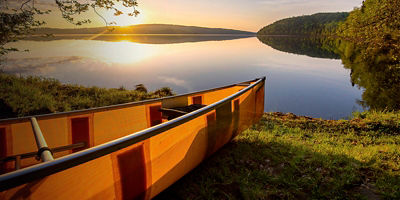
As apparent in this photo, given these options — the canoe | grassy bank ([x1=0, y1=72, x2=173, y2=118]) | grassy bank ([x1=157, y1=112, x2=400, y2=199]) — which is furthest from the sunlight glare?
grassy bank ([x1=157, y1=112, x2=400, y2=199])

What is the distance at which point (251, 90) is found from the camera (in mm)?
4645

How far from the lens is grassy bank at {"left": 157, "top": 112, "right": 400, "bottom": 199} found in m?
2.60

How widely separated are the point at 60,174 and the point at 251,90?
3999 mm

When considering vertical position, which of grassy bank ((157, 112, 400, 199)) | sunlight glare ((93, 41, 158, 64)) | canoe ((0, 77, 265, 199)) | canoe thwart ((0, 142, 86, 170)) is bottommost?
grassy bank ((157, 112, 400, 199))

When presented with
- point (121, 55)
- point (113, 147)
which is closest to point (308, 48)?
point (121, 55)

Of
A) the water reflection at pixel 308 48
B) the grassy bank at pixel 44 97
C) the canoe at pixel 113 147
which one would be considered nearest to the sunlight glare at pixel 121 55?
the grassy bank at pixel 44 97

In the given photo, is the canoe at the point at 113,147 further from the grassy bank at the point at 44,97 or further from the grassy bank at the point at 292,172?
the grassy bank at the point at 44,97

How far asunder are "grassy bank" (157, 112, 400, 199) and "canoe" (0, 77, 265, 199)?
31 centimetres

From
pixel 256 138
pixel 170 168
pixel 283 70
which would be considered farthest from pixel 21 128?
pixel 283 70

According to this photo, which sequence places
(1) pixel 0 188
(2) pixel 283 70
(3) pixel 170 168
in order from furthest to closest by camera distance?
(2) pixel 283 70, (3) pixel 170 168, (1) pixel 0 188

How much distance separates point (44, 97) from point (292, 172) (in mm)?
8556

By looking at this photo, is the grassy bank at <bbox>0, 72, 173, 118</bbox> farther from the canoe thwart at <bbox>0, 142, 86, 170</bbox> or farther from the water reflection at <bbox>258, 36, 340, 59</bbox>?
the water reflection at <bbox>258, 36, 340, 59</bbox>

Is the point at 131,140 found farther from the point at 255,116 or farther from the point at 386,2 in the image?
the point at 386,2

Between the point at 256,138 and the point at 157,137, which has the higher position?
the point at 157,137
